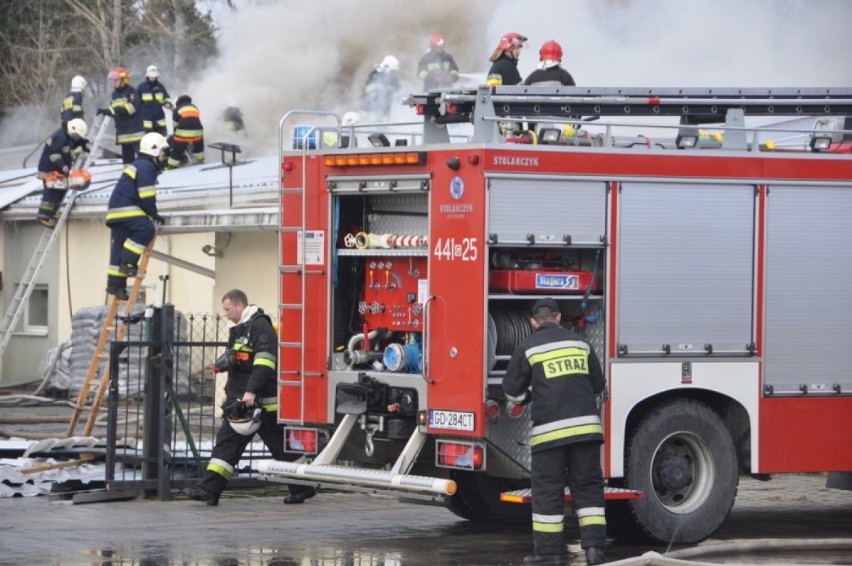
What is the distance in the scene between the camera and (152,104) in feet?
65.5

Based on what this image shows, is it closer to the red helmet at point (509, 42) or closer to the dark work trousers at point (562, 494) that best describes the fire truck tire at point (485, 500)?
the dark work trousers at point (562, 494)

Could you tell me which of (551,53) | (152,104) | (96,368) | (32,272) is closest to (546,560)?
(551,53)

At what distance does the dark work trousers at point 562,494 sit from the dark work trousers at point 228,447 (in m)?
3.07

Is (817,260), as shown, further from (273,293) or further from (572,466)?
(273,293)

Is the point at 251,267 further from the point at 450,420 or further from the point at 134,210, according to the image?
the point at 450,420

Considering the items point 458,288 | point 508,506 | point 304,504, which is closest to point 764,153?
point 458,288

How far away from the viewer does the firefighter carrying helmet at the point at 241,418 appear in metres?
10.9

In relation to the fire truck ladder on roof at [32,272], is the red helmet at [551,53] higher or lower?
higher

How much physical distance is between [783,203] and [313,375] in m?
3.14

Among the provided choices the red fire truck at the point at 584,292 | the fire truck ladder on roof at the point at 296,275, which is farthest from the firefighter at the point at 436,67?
the fire truck ladder on roof at the point at 296,275

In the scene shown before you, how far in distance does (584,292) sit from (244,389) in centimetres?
316

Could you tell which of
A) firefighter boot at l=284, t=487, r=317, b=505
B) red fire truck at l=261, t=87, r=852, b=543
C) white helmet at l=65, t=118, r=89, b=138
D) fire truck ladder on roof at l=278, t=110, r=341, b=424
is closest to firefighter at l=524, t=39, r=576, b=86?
red fire truck at l=261, t=87, r=852, b=543

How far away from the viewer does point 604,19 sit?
2344 cm

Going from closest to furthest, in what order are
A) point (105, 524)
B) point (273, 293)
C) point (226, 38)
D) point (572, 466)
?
point (572, 466) → point (105, 524) → point (273, 293) → point (226, 38)
